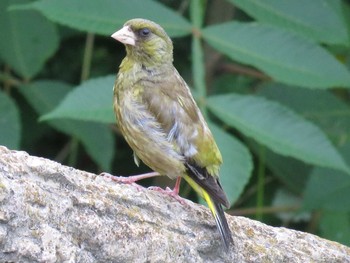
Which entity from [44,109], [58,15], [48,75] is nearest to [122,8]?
[58,15]

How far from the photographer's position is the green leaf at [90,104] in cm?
454

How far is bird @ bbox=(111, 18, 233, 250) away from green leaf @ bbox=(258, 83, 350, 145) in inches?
45.3

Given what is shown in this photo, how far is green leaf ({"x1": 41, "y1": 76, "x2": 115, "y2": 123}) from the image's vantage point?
454 cm

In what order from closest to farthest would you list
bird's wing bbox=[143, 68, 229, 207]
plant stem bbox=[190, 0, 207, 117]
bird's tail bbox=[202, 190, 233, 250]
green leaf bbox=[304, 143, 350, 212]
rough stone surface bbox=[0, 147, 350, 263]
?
1. rough stone surface bbox=[0, 147, 350, 263]
2. bird's tail bbox=[202, 190, 233, 250]
3. bird's wing bbox=[143, 68, 229, 207]
4. plant stem bbox=[190, 0, 207, 117]
5. green leaf bbox=[304, 143, 350, 212]

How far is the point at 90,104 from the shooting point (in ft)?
15.1

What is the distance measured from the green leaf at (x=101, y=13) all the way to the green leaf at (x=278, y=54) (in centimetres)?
17

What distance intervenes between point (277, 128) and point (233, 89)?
3.62 feet

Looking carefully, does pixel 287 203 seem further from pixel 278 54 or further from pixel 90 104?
pixel 90 104

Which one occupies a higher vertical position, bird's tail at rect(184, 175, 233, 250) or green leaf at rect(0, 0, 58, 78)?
green leaf at rect(0, 0, 58, 78)

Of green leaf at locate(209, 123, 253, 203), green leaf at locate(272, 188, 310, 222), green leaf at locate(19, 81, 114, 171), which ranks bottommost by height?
green leaf at locate(272, 188, 310, 222)

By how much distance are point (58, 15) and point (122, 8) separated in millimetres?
291

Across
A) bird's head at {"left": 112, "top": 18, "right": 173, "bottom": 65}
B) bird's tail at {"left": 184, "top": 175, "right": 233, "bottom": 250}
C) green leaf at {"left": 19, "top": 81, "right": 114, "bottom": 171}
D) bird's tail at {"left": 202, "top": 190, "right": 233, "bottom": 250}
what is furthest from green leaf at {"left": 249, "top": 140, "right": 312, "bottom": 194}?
bird's tail at {"left": 202, "top": 190, "right": 233, "bottom": 250}

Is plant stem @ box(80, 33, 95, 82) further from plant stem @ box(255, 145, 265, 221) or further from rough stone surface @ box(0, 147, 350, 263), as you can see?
rough stone surface @ box(0, 147, 350, 263)

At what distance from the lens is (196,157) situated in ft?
13.6
